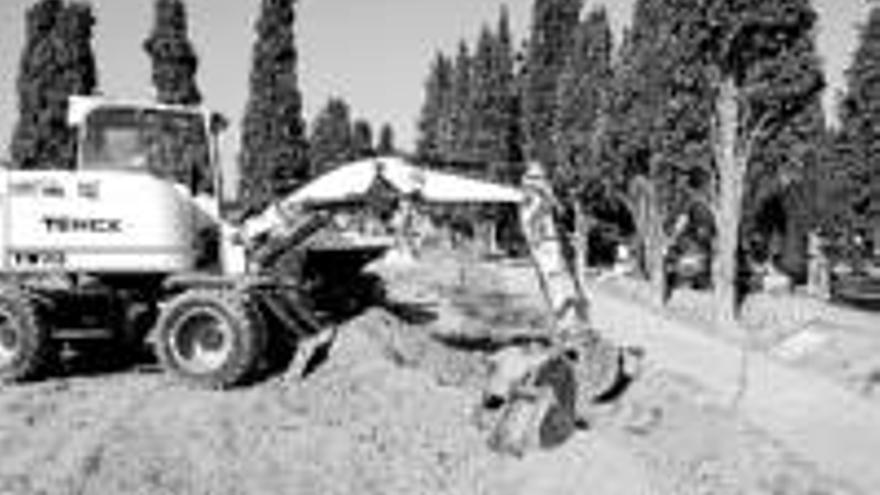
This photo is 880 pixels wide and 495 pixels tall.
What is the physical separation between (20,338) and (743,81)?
16.6 m

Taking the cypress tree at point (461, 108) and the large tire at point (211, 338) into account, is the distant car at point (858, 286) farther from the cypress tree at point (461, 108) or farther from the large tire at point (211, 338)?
the large tire at point (211, 338)

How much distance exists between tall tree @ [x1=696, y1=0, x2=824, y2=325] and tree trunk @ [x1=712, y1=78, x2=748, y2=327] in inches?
0.8

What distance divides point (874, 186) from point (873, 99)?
453cm

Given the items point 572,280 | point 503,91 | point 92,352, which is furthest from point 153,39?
point 572,280

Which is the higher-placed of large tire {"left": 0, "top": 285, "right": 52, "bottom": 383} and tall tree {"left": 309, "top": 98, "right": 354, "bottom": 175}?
tall tree {"left": 309, "top": 98, "right": 354, "bottom": 175}

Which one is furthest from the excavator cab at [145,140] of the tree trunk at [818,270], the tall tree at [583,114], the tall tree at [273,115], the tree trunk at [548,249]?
the tall tree at [273,115]

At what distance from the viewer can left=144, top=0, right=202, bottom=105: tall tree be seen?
164 feet

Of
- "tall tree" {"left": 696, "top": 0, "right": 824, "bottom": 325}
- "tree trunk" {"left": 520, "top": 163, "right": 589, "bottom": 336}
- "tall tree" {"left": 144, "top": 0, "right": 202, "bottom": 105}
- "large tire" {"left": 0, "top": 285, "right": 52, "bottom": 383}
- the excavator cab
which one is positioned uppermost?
"tall tree" {"left": 144, "top": 0, "right": 202, "bottom": 105}

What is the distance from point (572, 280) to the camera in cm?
1390

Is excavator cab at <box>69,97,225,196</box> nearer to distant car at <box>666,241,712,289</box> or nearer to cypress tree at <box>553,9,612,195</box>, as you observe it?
distant car at <box>666,241,712,289</box>

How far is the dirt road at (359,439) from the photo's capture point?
419 inches

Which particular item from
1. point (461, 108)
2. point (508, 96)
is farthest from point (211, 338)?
point (461, 108)

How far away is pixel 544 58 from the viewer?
57000 millimetres

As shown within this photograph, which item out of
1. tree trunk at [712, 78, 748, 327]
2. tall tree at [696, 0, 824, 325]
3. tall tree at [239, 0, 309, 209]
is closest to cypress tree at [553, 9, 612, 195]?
tall tree at [239, 0, 309, 209]
